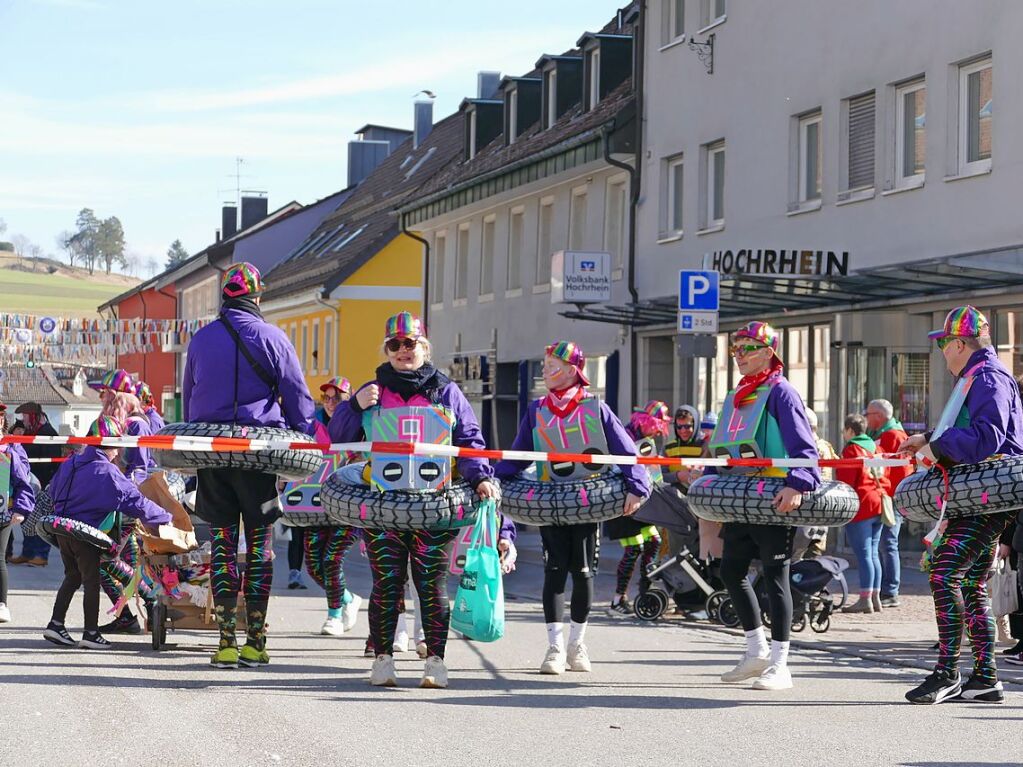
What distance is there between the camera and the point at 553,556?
1055 cm

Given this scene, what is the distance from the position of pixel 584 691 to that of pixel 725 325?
57.7ft

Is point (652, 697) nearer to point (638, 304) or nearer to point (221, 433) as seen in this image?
point (221, 433)

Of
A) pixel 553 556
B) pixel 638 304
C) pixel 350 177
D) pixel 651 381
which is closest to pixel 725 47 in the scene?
pixel 638 304

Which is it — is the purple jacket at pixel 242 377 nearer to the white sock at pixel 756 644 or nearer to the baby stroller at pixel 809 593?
the white sock at pixel 756 644

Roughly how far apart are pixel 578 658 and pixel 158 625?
A: 2549 millimetres

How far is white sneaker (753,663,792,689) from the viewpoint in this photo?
9750 millimetres

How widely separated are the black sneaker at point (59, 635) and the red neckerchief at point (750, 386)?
442 cm

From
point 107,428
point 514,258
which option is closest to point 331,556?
point 107,428

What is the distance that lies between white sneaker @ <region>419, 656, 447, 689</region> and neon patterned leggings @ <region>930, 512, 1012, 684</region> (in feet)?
8.15

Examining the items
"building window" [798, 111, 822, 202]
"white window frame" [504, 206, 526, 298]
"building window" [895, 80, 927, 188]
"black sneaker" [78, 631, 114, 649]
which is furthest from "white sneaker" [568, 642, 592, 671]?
"white window frame" [504, 206, 526, 298]

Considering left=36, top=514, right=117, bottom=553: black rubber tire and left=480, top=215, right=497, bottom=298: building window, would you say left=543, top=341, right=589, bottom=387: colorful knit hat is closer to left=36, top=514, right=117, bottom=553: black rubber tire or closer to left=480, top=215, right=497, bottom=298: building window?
left=36, top=514, right=117, bottom=553: black rubber tire

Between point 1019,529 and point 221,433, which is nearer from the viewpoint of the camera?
point 221,433

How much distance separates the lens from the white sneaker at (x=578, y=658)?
34.6ft

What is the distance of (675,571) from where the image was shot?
1430 centimetres
